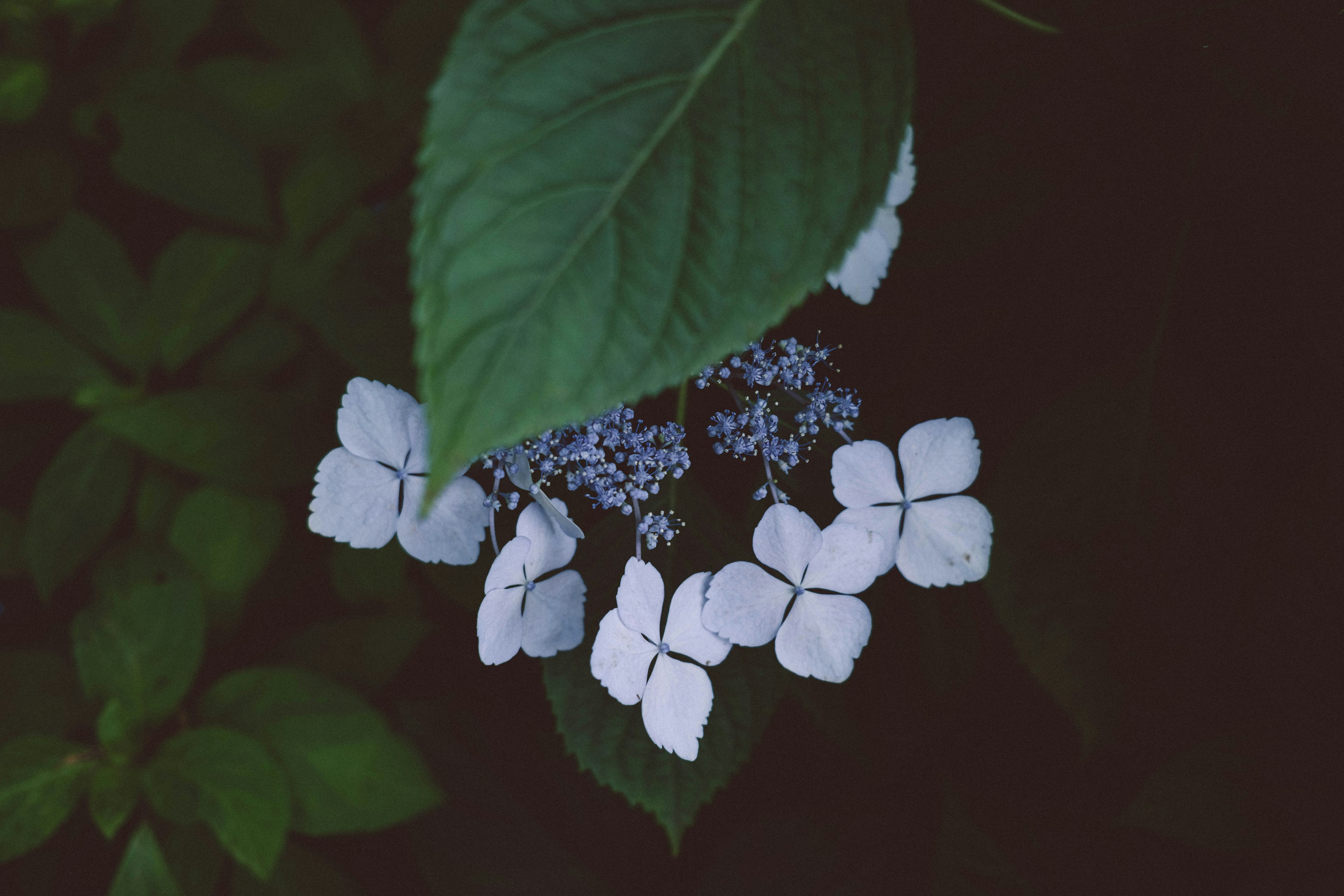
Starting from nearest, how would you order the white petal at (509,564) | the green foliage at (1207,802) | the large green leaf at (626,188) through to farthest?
1. the large green leaf at (626,188)
2. the white petal at (509,564)
3. the green foliage at (1207,802)

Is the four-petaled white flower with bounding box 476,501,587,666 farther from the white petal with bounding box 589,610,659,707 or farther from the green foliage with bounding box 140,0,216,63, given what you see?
the green foliage with bounding box 140,0,216,63

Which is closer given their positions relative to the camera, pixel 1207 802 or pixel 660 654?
pixel 660 654

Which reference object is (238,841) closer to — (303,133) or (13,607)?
(13,607)

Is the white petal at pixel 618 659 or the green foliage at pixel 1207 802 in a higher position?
the white petal at pixel 618 659

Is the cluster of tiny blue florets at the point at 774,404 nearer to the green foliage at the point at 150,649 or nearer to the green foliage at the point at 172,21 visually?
the green foliage at the point at 150,649

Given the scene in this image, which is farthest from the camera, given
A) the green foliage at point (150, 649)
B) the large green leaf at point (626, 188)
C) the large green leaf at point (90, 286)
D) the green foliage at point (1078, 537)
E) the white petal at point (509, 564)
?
the large green leaf at point (90, 286)

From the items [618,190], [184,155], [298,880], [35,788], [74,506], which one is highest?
[618,190]

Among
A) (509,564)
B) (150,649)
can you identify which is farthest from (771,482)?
(150,649)

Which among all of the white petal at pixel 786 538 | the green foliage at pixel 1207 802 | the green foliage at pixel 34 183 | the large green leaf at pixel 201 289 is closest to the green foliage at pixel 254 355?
the large green leaf at pixel 201 289

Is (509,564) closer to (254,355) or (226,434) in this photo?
(226,434)
